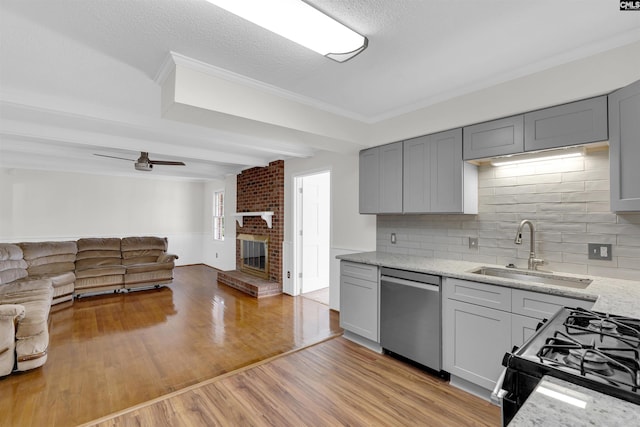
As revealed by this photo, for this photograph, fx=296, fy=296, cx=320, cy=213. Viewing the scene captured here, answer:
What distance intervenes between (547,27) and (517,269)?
182cm

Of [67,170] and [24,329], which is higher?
[67,170]

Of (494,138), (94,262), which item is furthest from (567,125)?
(94,262)

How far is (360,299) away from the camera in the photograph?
10.4 ft

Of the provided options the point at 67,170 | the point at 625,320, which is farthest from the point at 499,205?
the point at 67,170

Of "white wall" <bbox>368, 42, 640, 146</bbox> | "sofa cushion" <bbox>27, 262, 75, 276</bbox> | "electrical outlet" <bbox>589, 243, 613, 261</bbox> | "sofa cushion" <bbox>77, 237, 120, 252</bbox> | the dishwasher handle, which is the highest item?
"white wall" <bbox>368, 42, 640, 146</bbox>

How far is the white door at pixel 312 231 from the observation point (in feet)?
17.2

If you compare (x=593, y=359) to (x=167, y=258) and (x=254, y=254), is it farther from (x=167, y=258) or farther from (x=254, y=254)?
(x=167, y=258)

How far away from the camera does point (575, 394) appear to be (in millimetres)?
765

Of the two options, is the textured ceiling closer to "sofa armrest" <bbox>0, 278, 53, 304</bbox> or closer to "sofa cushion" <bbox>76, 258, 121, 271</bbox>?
"sofa armrest" <bbox>0, 278, 53, 304</bbox>

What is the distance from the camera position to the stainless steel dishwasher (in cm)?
250

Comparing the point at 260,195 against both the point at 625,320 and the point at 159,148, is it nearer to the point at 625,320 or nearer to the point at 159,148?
the point at 159,148

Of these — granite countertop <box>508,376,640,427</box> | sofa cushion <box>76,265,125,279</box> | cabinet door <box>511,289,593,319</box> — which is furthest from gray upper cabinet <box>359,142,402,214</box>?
sofa cushion <box>76,265,125,279</box>

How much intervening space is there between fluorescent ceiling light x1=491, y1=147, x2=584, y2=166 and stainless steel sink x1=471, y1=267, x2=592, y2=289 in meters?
0.95

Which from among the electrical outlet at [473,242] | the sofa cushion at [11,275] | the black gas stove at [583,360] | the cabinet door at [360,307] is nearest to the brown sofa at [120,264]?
the sofa cushion at [11,275]
